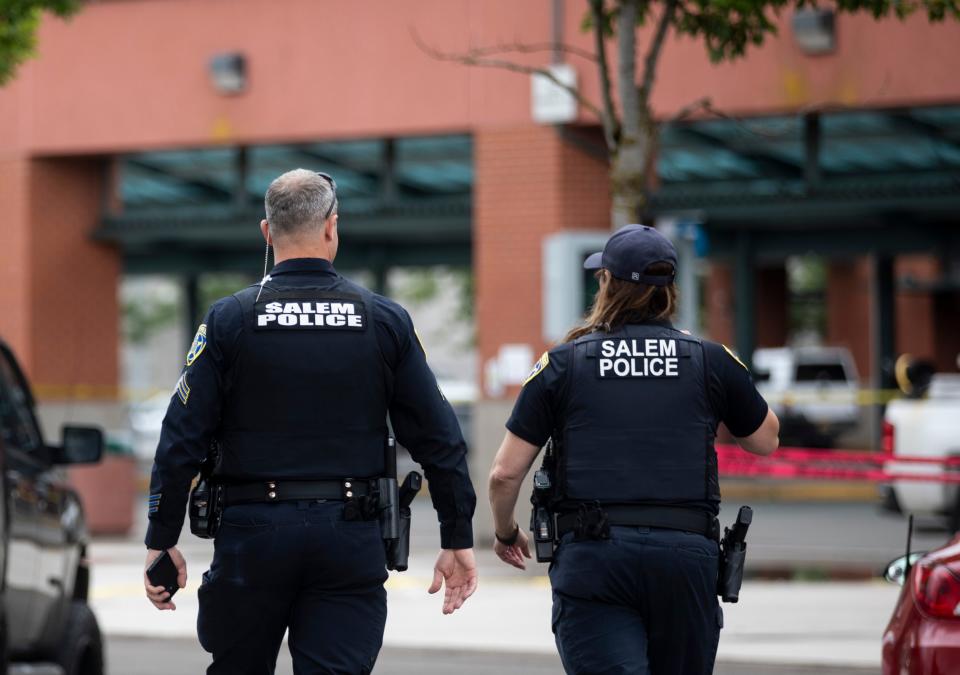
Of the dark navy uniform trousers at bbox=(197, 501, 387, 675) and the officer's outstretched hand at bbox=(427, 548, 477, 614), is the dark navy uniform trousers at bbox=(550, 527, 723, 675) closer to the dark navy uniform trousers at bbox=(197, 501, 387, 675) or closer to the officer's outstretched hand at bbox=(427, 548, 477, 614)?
the officer's outstretched hand at bbox=(427, 548, 477, 614)

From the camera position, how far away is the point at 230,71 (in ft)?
58.1

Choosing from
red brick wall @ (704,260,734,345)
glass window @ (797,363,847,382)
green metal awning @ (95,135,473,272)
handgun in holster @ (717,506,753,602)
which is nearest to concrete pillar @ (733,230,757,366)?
green metal awning @ (95,135,473,272)

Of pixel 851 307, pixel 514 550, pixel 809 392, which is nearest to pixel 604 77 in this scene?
pixel 514 550

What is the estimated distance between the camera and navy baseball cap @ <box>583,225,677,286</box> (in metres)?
5.39

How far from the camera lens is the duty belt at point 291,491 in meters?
5.12

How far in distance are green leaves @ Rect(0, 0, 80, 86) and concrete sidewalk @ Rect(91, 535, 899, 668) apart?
3.98m

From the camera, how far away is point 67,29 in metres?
18.7

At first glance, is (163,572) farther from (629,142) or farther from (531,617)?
(629,142)

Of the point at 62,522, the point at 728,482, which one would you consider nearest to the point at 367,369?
the point at 62,522

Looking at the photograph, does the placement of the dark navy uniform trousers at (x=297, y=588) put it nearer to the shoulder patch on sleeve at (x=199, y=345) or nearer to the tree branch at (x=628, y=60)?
the shoulder patch on sleeve at (x=199, y=345)

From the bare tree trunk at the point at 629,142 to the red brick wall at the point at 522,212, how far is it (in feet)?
12.4

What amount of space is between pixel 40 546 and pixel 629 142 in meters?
6.75

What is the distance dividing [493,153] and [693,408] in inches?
462

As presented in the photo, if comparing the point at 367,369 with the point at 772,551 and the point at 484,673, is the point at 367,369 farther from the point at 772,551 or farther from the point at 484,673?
the point at 772,551
